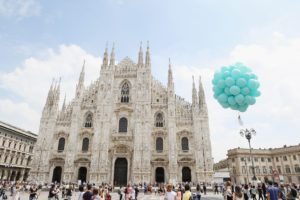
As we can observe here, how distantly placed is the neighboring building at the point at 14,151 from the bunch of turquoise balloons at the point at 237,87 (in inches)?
1399

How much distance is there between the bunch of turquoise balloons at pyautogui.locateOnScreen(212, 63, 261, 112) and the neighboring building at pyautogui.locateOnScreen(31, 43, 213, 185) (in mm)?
17293

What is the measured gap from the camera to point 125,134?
30.7 m

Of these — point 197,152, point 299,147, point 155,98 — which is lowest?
point 197,152

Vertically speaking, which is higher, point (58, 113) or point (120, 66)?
point (120, 66)

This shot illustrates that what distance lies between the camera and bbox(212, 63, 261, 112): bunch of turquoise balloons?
39.2 ft

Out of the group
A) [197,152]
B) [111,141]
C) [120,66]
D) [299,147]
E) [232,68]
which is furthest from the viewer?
[299,147]

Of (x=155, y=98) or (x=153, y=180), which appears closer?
(x=153, y=180)

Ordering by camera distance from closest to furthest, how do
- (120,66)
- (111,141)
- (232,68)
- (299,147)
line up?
(232,68) → (111,141) → (120,66) → (299,147)

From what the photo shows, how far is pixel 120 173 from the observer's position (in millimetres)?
29594

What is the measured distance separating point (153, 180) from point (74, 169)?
11.8 m

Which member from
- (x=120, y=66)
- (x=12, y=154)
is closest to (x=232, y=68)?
(x=120, y=66)

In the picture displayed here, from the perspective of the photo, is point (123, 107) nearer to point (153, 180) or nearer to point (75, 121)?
point (75, 121)

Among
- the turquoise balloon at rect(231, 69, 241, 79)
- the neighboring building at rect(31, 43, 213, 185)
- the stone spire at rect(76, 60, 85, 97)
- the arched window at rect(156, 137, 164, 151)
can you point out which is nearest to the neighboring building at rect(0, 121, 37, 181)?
the neighboring building at rect(31, 43, 213, 185)

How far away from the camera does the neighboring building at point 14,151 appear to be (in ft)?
114
